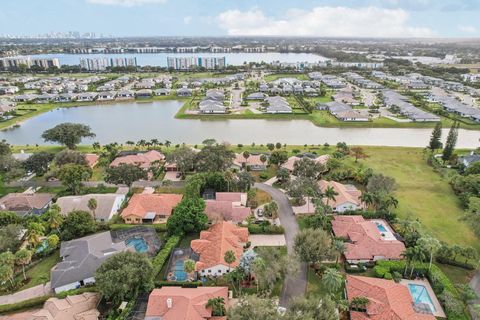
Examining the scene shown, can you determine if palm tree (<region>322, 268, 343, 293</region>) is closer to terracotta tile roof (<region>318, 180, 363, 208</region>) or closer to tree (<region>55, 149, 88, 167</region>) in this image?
terracotta tile roof (<region>318, 180, 363, 208</region>)

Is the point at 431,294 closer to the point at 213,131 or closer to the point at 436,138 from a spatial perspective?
the point at 436,138

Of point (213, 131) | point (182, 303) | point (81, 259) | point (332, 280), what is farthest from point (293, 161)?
point (81, 259)

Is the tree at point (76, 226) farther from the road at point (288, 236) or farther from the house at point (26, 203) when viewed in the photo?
the road at point (288, 236)

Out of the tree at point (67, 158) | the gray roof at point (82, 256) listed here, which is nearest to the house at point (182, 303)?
the gray roof at point (82, 256)

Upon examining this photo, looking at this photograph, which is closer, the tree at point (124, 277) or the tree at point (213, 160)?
the tree at point (124, 277)

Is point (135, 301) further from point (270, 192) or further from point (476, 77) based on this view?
point (476, 77)
